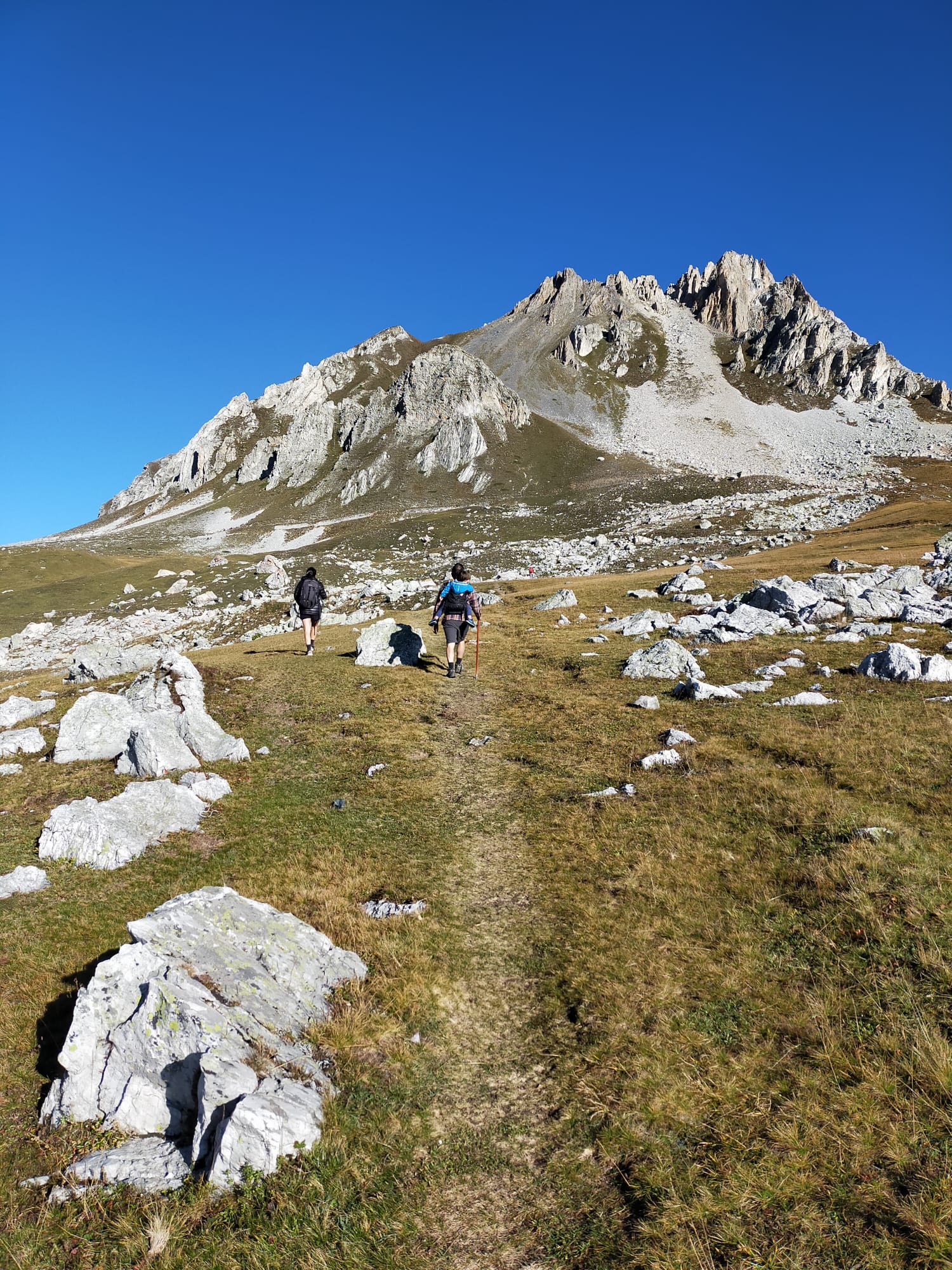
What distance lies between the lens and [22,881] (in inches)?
445

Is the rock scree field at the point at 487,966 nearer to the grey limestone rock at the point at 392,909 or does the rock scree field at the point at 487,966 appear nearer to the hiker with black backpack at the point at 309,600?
the grey limestone rock at the point at 392,909

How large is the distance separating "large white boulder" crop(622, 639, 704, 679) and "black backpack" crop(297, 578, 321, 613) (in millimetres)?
15386

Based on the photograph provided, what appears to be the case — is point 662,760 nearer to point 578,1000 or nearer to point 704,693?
point 704,693

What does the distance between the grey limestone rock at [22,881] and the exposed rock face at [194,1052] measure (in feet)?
16.4

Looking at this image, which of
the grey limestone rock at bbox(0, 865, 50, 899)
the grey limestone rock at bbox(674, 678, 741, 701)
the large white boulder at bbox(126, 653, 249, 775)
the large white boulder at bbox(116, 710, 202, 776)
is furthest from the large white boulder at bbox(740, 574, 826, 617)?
the grey limestone rock at bbox(0, 865, 50, 899)

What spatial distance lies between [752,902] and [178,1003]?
8466 mm

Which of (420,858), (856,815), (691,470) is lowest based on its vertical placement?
(420,858)

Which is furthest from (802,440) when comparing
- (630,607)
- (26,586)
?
(26,586)

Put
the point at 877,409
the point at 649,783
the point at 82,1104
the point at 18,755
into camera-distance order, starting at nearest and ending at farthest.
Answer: the point at 82,1104 → the point at 649,783 → the point at 18,755 → the point at 877,409

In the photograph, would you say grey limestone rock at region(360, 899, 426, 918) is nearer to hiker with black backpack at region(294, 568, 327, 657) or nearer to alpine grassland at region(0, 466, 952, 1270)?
alpine grassland at region(0, 466, 952, 1270)

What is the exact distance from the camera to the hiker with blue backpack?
78.9ft

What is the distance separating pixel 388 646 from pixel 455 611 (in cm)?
513

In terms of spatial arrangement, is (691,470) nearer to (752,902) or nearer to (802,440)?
(802,440)

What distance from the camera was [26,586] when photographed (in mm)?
99312
